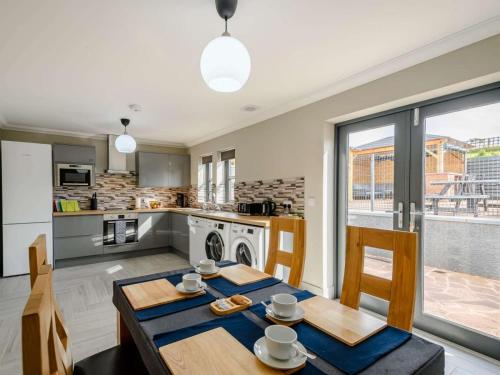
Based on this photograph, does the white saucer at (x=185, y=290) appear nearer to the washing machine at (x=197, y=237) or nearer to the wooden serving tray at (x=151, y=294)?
the wooden serving tray at (x=151, y=294)

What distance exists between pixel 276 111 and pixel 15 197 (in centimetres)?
406

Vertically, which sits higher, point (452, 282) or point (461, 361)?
point (452, 282)

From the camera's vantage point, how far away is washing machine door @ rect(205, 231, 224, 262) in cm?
373

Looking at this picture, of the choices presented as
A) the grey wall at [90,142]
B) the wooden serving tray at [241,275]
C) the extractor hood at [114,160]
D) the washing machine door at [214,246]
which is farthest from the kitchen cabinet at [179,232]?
the wooden serving tray at [241,275]

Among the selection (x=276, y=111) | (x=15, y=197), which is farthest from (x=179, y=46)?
(x=15, y=197)

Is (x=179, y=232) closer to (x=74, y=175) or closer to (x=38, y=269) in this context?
(x=74, y=175)

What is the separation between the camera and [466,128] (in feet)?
7.18

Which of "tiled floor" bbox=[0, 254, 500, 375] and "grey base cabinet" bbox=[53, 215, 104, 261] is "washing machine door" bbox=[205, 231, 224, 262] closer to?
"tiled floor" bbox=[0, 254, 500, 375]

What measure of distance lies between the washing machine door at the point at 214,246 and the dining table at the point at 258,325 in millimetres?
2339

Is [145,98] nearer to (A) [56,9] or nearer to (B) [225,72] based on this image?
(A) [56,9]

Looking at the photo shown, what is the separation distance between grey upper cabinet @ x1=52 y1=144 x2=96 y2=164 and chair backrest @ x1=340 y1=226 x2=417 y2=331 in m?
5.03

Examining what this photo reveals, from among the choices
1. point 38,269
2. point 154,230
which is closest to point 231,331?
point 38,269

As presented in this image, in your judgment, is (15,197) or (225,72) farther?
(15,197)

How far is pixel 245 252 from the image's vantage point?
3.21 meters
